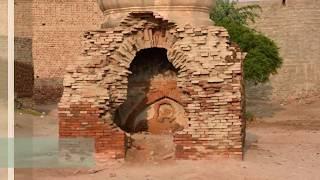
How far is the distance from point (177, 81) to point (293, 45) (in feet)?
57.3

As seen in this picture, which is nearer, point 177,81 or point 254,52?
point 177,81

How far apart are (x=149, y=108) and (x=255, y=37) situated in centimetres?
1037

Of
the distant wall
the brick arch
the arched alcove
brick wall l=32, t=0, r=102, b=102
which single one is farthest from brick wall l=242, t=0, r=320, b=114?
the brick arch

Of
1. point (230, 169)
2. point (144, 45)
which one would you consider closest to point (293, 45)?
point (144, 45)

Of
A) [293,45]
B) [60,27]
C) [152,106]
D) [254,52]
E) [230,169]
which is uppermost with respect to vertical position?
[60,27]

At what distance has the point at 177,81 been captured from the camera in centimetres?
887

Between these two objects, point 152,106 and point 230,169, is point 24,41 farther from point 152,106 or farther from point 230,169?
point 230,169

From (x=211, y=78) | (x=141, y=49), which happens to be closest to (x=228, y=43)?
(x=211, y=78)

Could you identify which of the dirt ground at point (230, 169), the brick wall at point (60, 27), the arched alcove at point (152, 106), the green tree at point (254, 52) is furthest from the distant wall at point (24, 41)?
the arched alcove at point (152, 106)

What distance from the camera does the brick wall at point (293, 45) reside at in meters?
25.2

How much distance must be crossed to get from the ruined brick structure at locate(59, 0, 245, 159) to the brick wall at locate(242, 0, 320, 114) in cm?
1678

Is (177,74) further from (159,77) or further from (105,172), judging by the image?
(105,172)

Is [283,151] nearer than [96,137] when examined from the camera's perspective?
No

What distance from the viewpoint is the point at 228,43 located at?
8500 mm
